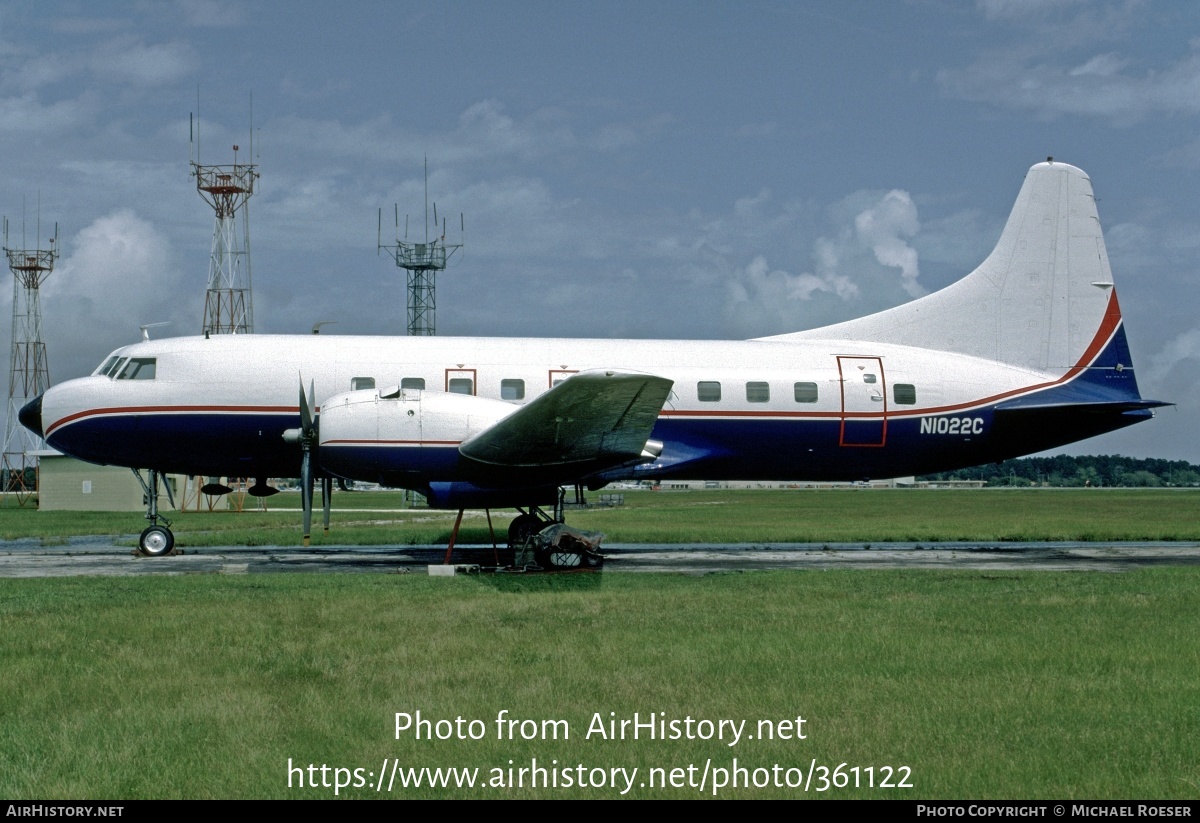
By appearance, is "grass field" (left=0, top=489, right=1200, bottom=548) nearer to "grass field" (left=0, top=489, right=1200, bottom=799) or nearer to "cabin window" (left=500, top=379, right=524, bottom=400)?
"cabin window" (left=500, top=379, right=524, bottom=400)

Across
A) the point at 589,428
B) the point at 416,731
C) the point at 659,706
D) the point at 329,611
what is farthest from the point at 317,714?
the point at 589,428

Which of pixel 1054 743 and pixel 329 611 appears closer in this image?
pixel 1054 743

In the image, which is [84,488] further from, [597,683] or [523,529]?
[597,683]

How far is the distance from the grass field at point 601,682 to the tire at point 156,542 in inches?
192

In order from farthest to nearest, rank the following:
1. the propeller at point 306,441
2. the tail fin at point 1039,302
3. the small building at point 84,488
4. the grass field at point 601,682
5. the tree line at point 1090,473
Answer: the tree line at point 1090,473 → the small building at point 84,488 → the tail fin at point 1039,302 → the propeller at point 306,441 → the grass field at point 601,682

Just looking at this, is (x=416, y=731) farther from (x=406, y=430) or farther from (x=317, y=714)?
(x=406, y=430)

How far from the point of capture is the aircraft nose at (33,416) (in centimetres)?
2075

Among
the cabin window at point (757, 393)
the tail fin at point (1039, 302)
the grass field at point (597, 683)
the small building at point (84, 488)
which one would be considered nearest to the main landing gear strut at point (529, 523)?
the cabin window at point (757, 393)

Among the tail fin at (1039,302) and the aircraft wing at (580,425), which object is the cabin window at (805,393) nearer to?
the tail fin at (1039,302)

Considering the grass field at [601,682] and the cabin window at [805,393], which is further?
the cabin window at [805,393]

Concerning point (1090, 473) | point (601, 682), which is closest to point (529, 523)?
point (601, 682)

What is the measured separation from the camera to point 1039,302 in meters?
22.6
